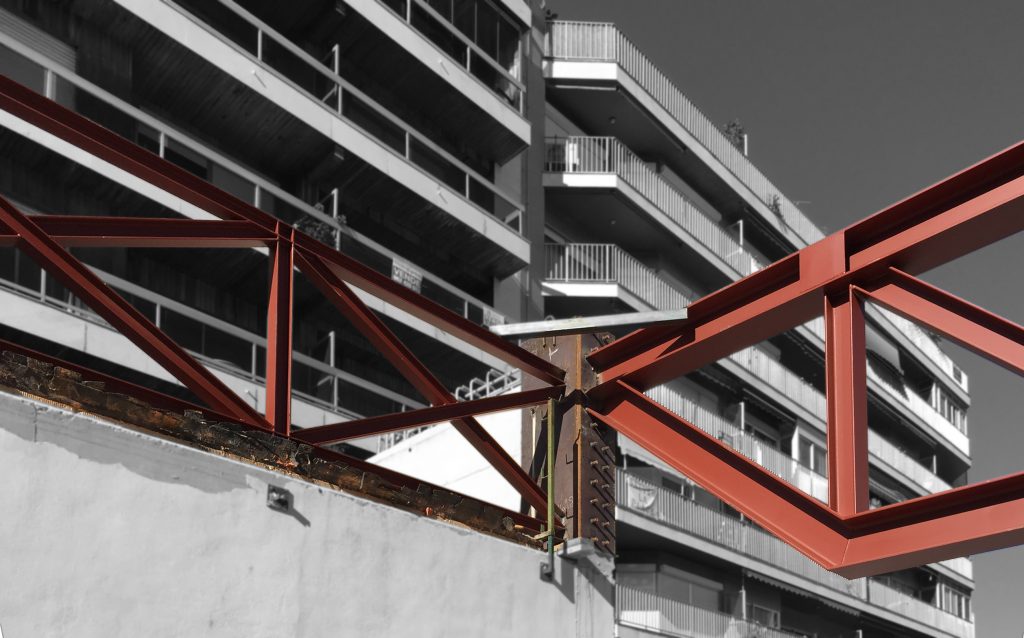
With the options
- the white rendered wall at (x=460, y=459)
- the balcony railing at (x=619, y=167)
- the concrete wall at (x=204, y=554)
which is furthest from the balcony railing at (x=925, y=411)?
the concrete wall at (x=204, y=554)

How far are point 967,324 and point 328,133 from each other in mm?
21631

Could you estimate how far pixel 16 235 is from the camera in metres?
7.59

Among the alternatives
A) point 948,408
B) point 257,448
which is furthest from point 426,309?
point 948,408

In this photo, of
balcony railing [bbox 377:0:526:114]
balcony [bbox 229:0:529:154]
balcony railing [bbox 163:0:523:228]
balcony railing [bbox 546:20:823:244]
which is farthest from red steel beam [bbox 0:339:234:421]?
balcony railing [bbox 546:20:823:244]

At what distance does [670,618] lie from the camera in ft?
102

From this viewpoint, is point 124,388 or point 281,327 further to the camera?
point 281,327

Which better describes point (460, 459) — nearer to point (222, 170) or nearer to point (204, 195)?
point (204, 195)

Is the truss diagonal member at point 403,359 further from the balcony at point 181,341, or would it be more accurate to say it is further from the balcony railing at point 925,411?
the balcony railing at point 925,411

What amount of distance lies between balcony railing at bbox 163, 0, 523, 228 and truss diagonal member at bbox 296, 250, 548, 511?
673 inches

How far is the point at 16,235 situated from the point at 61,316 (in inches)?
574

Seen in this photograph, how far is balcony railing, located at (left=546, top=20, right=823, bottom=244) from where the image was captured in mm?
37250

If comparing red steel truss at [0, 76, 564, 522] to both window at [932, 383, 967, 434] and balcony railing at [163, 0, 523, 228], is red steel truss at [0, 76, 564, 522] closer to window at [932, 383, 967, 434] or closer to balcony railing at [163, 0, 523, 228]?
balcony railing at [163, 0, 523, 228]

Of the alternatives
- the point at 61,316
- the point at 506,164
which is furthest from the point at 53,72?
the point at 506,164

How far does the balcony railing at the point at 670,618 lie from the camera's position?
2998 cm
